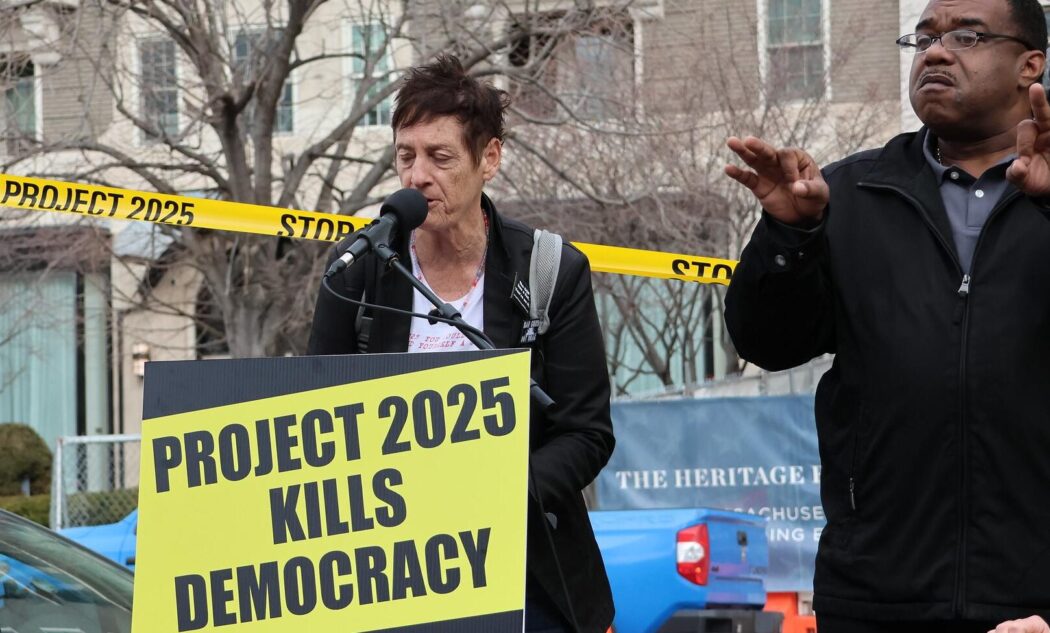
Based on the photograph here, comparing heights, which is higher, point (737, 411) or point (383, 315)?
point (383, 315)

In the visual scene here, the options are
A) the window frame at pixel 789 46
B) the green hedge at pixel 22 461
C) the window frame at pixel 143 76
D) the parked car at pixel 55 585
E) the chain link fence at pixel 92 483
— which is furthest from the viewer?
the green hedge at pixel 22 461

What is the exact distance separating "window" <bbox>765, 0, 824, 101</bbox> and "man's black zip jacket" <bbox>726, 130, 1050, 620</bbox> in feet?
45.9

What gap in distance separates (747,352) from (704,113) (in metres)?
13.4

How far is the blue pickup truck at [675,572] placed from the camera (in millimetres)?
7984

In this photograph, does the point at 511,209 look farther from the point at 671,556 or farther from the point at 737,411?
the point at 671,556

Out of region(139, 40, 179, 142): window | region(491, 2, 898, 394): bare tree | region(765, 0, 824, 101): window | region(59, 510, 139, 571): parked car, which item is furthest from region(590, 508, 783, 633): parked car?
region(765, 0, 824, 101): window

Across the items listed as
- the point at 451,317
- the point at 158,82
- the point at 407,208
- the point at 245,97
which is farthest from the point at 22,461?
the point at 451,317

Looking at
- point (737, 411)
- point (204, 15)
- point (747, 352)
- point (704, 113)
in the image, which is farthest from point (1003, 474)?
point (704, 113)

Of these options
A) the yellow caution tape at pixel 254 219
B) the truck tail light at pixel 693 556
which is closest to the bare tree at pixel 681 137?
the yellow caution tape at pixel 254 219

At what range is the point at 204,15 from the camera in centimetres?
1352

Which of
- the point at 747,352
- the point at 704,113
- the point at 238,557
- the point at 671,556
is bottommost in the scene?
the point at 671,556

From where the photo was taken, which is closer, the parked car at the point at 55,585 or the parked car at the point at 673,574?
the parked car at the point at 55,585

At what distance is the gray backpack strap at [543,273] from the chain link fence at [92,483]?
7.99 m

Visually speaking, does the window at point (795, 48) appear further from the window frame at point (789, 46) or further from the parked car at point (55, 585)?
the parked car at point (55, 585)
